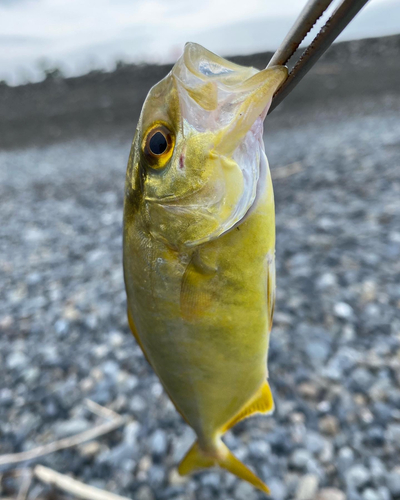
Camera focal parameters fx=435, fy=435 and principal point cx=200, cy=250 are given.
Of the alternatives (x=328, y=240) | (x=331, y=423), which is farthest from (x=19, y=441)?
(x=328, y=240)

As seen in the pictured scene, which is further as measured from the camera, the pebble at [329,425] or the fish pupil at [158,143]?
the pebble at [329,425]

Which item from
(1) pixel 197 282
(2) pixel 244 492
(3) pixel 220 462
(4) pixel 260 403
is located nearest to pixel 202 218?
(1) pixel 197 282

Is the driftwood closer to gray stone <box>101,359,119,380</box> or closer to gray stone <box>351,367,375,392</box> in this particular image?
gray stone <box>101,359,119,380</box>

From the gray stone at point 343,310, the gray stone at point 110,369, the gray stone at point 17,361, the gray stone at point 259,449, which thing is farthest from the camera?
the gray stone at point 17,361

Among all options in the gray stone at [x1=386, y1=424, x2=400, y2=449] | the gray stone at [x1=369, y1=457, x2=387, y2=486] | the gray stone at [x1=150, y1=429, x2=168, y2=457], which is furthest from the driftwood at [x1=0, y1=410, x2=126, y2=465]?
the gray stone at [x1=386, y1=424, x2=400, y2=449]

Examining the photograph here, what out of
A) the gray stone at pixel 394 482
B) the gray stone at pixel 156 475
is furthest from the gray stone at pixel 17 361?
the gray stone at pixel 394 482

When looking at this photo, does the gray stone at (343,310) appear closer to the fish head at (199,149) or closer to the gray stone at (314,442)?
the gray stone at (314,442)

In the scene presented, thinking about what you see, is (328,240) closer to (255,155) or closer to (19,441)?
(19,441)
